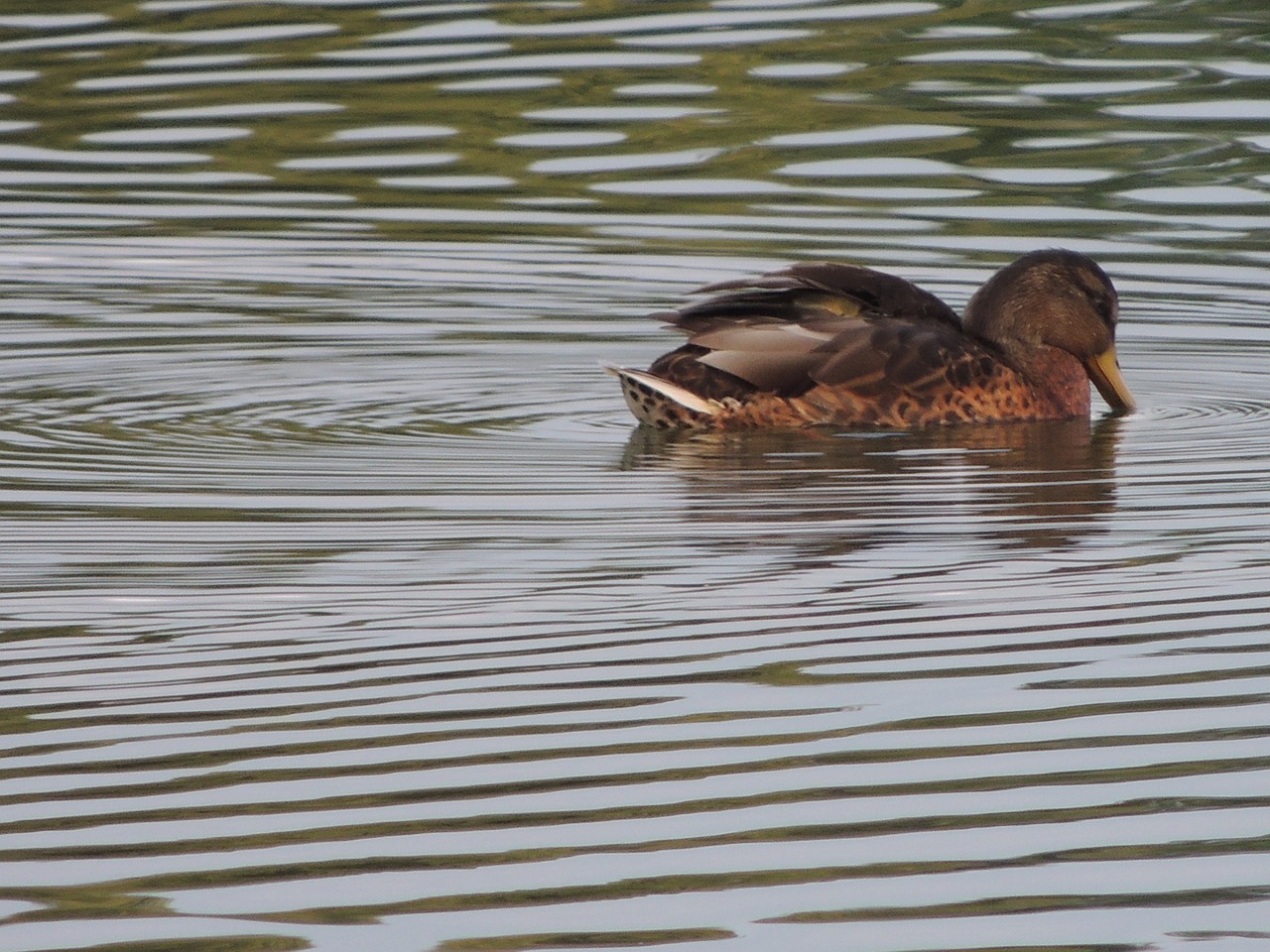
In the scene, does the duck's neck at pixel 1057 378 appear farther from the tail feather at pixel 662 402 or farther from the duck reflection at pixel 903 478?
the tail feather at pixel 662 402

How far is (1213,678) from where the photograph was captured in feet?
→ 17.8

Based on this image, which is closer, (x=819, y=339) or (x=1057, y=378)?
(x=819, y=339)

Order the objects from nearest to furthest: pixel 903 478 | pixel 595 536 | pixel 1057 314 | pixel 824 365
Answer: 1. pixel 595 536
2. pixel 903 478
3. pixel 824 365
4. pixel 1057 314

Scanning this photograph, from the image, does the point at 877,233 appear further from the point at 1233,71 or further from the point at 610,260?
the point at 1233,71

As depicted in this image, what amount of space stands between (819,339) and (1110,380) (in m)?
1.22

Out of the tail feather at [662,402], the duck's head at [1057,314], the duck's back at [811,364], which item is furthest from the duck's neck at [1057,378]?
the tail feather at [662,402]

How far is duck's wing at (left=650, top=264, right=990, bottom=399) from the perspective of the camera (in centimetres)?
934

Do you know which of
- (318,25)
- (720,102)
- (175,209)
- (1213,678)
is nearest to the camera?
(1213,678)

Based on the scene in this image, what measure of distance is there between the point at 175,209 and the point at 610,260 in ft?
8.42

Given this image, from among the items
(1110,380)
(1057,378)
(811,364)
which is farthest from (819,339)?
(1110,380)

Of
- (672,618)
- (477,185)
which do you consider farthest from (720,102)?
(672,618)

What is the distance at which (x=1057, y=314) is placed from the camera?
995 cm

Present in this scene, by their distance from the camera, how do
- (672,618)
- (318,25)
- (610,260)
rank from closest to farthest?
(672,618), (610,260), (318,25)

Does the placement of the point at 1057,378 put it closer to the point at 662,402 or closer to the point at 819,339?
the point at 819,339
